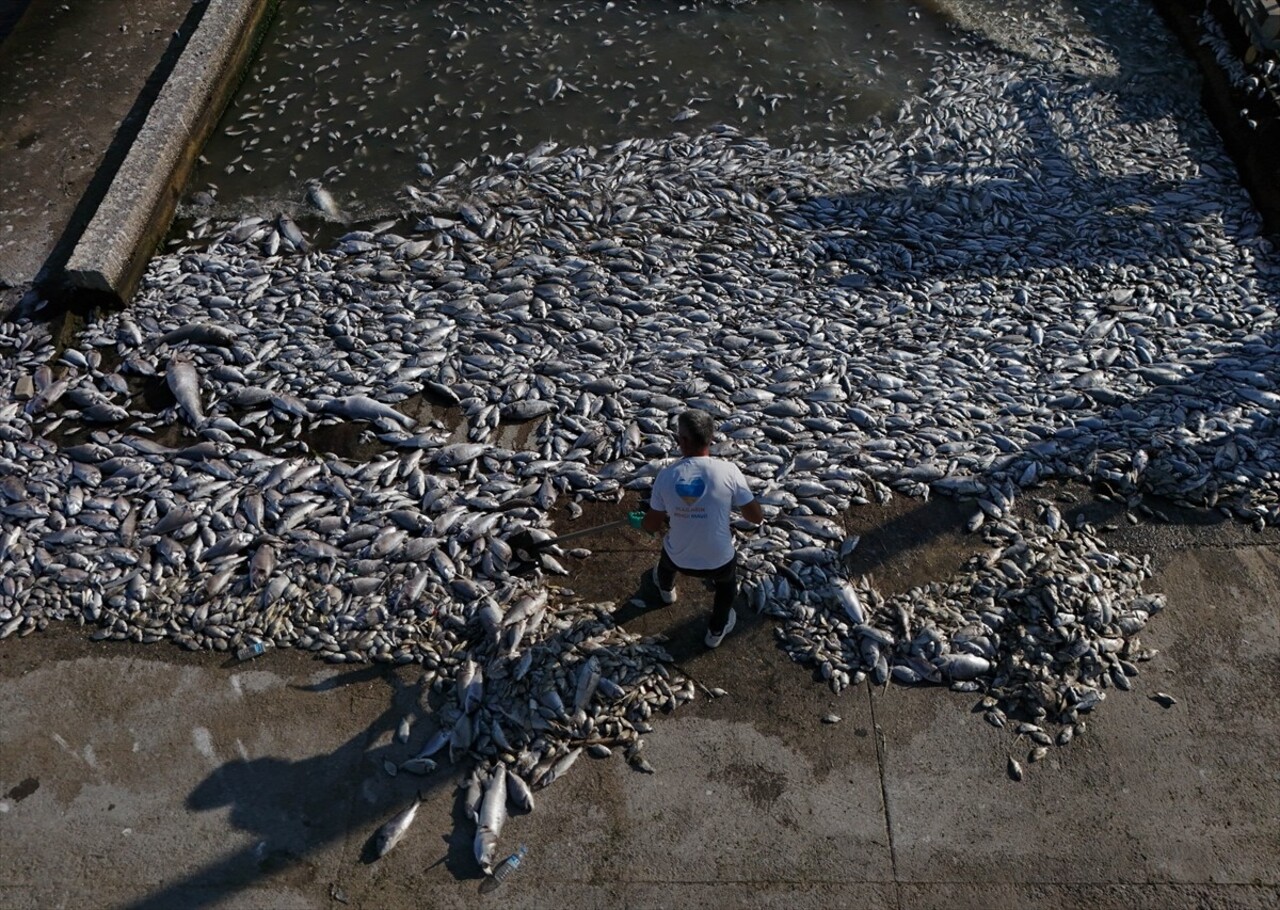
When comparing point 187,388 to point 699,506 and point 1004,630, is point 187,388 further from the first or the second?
point 1004,630

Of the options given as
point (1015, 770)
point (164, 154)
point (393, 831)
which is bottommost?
point (164, 154)

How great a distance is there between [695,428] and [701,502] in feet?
1.24

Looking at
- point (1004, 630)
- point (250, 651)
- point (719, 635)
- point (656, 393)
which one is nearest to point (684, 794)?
point (719, 635)

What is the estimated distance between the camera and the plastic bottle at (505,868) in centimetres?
477

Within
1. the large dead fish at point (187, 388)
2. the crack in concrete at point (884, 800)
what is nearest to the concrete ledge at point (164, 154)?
the large dead fish at point (187, 388)

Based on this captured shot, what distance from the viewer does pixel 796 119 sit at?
960 centimetres

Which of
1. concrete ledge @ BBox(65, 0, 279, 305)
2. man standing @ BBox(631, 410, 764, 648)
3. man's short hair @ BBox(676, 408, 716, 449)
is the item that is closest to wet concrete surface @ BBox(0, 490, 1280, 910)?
man standing @ BBox(631, 410, 764, 648)

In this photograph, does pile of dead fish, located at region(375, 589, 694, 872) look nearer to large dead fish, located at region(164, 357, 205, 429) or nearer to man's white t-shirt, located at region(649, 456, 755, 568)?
man's white t-shirt, located at region(649, 456, 755, 568)

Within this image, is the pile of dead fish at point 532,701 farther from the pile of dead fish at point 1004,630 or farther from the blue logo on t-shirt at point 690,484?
the blue logo on t-shirt at point 690,484

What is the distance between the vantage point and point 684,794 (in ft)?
16.7

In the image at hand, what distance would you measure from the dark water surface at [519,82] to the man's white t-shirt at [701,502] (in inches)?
193

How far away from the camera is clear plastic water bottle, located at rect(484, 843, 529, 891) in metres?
4.76

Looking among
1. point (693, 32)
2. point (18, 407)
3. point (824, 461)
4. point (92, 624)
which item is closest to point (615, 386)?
point (824, 461)

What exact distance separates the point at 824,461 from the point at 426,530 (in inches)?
104
